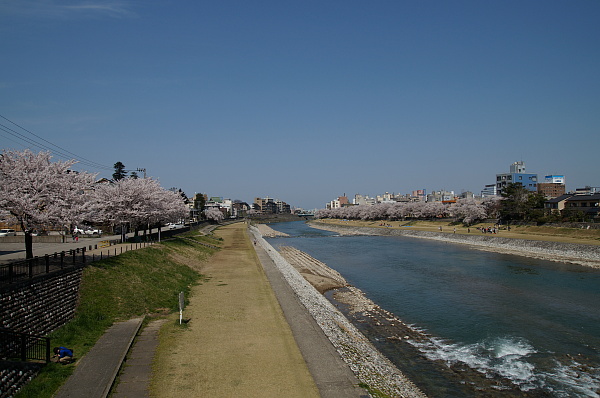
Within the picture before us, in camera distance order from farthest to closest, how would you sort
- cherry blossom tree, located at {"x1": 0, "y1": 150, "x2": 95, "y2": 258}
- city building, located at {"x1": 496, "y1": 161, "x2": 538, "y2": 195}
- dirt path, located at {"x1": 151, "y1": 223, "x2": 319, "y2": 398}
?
city building, located at {"x1": 496, "y1": 161, "x2": 538, "y2": 195} → cherry blossom tree, located at {"x1": 0, "y1": 150, "x2": 95, "y2": 258} → dirt path, located at {"x1": 151, "y1": 223, "x2": 319, "y2": 398}

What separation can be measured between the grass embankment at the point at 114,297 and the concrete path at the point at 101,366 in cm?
28

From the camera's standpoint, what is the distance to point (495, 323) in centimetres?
2255

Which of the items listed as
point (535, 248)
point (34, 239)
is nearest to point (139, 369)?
point (34, 239)

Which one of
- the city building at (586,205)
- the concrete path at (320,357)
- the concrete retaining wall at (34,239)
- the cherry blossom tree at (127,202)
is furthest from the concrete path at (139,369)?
the city building at (586,205)

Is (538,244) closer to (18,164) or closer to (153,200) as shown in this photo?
(153,200)

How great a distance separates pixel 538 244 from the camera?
55094 mm

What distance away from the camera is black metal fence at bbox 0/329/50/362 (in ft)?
38.8

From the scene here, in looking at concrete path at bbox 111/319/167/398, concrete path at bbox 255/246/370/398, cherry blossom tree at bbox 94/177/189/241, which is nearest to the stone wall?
concrete path at bbox 111/319/167/398

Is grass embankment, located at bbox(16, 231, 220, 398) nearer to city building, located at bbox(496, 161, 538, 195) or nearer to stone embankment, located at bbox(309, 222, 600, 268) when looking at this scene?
stone embankment, located at bbox(309, 222, 600, 268)

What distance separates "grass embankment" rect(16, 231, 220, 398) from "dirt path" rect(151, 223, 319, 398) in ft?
6.95

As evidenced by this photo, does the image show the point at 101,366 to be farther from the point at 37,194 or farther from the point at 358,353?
the point at 37,194

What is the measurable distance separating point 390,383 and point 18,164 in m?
20.8

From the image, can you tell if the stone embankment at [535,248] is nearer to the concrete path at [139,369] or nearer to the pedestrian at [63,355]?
the concrete path at [139,369]

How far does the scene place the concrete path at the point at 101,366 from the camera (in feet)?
35.9
